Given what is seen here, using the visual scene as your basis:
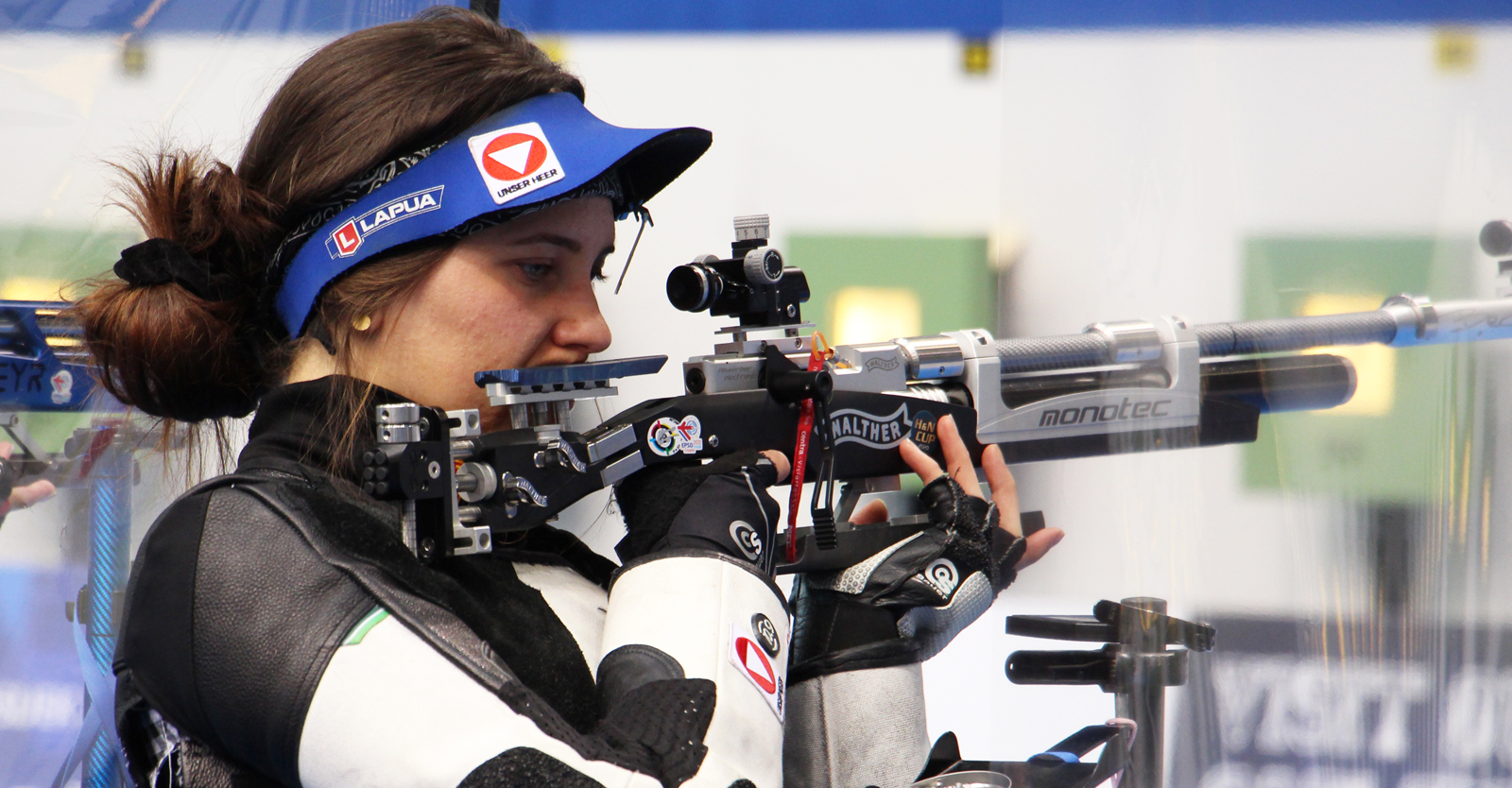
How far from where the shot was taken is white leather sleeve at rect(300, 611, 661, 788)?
60cm

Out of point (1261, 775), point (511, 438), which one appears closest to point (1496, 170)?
point (1261, 775)

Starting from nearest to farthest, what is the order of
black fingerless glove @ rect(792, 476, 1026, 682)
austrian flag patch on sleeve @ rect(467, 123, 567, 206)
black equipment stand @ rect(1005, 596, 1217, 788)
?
black equipment stand @ rect(1005, 596, 1217, 788) < austrian flag patch on sleeve @ rect(467, 123, 567, 206) < black fingerless glove @ rect(792, 476, 1026, 682)

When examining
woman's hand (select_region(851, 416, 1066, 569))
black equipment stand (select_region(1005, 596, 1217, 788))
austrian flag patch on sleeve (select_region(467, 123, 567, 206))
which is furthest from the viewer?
woman's hand (select_region(851, 416, 1066, 569))

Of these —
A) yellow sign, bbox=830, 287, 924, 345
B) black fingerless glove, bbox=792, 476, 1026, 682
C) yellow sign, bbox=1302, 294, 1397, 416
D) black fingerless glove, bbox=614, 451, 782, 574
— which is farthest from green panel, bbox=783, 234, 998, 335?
yellow sign, bbox=1302, 294, 1397, 416

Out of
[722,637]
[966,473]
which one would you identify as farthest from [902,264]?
[722,637]

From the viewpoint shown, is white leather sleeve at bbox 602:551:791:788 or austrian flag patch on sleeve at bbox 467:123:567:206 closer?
white leather sleeve at bbox 602:551:791:788

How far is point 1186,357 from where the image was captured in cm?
73

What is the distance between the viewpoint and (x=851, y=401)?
1030 mm

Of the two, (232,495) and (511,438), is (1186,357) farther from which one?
(232,495)

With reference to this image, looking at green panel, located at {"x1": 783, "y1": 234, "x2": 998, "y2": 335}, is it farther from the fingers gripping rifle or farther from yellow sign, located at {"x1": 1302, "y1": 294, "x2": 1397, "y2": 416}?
yellow sign, located at {"x1": 1302, "y1": 294, "x2": 1397, "y2": 416}

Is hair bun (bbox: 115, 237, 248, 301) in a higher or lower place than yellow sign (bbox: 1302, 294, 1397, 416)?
higher

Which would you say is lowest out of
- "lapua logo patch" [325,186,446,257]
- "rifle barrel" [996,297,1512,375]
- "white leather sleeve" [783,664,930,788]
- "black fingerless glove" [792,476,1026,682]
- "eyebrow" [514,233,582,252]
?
"white leather sleeve" [783,664,930,788]

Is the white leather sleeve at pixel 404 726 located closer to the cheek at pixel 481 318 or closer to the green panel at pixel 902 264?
the cheek at pixel 481 318

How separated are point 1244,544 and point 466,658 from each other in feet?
1.53
